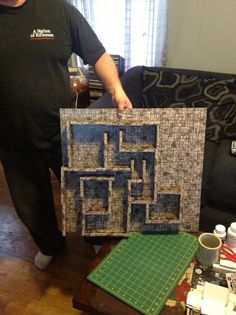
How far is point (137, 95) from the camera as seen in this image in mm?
2068

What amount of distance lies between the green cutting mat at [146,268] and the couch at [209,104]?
56 cm

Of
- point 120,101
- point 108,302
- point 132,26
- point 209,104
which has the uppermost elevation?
point 132,26

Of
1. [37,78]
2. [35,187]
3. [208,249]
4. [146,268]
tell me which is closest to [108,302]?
[146,268]

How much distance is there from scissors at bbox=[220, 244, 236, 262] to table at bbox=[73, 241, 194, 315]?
16 cm

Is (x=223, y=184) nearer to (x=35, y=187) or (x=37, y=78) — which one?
(x=35, y=187)

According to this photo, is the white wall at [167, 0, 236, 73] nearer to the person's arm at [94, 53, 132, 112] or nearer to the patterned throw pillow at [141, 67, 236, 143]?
the patterned throw pillow at [141, 67, 236, 143]

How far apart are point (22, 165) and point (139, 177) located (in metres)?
Answer: 0.50

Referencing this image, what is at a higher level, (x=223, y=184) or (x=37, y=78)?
(x=37, y=78)

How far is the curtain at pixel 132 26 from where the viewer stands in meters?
2.13

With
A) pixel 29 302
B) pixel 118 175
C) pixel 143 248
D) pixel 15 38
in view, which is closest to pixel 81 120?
pixel 118 175

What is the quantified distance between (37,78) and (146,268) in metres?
0.73

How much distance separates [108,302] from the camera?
89cm

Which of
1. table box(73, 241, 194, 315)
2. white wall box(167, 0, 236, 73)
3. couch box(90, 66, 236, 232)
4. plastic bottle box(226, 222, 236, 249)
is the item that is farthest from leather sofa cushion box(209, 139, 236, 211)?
white wall box(167, 0, 236, 73)

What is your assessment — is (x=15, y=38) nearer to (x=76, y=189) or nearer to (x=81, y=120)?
(x=81, y=120)
